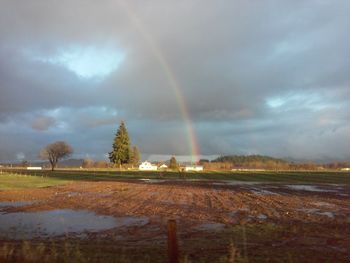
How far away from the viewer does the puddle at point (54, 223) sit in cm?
2039

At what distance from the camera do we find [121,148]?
134 metres

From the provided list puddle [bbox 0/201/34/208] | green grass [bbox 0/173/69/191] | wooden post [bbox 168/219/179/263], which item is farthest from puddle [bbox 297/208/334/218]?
green grass [bbox 0/173/69/191]

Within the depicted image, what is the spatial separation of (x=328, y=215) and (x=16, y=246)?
17878 millimetres

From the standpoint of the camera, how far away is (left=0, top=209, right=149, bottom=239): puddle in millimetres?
20391

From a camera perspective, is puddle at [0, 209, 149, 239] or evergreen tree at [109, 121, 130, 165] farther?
evergreen tree at [109, 121, 130, 165]

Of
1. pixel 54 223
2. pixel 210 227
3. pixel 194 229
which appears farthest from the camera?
pixel 54 223

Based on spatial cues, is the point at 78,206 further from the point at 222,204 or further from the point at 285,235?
the point at 285,235

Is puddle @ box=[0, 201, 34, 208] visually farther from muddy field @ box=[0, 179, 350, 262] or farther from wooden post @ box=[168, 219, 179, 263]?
wooden post @ box=[168, 219, 179, 263]

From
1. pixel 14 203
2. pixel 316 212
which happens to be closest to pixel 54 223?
A: pixel 14 203

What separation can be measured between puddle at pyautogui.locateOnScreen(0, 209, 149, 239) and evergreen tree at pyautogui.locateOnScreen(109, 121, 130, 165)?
106 m

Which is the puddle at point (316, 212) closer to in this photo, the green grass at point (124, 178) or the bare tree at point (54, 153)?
the green grass at point (124, 178)

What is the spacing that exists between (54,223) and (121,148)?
111159mm

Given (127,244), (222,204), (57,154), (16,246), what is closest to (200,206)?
(222,204)

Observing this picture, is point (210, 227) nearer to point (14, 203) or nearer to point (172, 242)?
point (172, 242)
